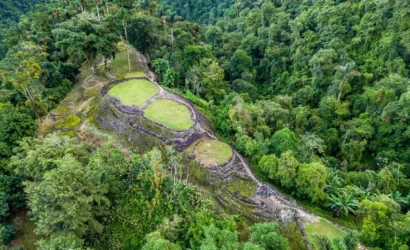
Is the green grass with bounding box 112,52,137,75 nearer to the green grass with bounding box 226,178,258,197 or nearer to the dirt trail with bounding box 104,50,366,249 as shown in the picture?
the dirt trail with bounding box 104,50,366,249

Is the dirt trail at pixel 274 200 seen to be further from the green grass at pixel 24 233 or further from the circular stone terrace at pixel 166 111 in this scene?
the green grass at pixel 24 233

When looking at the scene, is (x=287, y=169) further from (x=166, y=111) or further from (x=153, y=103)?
(x=153, y=103)

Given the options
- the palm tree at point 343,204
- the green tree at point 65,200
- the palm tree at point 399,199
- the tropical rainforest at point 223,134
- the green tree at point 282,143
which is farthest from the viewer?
the green tree at point 282,143

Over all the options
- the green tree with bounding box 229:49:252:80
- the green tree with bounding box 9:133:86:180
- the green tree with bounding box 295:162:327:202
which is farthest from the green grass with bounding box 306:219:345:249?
the green tree with bounding box 229:49:252:80

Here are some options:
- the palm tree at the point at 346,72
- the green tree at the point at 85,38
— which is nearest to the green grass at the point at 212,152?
the green tree at the point at 85,38

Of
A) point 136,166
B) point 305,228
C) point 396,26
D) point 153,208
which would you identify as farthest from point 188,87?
point 396,26

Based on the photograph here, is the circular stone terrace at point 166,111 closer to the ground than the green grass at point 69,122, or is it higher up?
higher up

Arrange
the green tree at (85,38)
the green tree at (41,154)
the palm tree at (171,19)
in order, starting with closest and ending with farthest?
the green tree at (41,154) < the green tree at (85,38) < the palm tree at (171,19)

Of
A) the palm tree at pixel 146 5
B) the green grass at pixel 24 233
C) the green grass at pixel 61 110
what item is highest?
the palm tree at pixel 146 5
